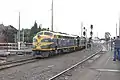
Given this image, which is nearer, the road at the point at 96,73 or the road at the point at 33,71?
the road at the point at 33,71

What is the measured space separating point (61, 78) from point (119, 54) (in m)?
16.7

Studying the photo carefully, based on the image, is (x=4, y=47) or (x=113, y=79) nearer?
(x=113, y=79)

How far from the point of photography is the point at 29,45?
50.4 m

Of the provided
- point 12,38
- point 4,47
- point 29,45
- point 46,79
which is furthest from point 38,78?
point 12,38

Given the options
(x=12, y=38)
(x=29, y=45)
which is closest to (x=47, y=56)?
(x=29, y=45)

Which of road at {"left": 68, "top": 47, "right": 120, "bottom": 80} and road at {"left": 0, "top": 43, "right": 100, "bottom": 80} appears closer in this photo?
road at {"left": 0, "top": 43, "right": 100, "bottom": 80}

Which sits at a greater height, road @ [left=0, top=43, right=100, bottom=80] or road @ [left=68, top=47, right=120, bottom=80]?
road @ [left=0, top=43, right=100, bottom=80]

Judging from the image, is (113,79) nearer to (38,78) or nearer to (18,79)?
(38,78)

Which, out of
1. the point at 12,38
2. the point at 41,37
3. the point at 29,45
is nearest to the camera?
the point at 41,37

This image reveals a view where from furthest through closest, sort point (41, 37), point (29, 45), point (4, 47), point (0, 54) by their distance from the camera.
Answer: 1. point (29, 45)
2. point (4, 47)
3. point (41, 37)
4. point (0, 54)

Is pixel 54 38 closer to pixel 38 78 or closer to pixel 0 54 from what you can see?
pixel 0 54

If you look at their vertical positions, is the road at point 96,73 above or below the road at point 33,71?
below

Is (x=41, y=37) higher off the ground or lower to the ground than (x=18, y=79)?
higher

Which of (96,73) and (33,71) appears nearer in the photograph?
(96,73)
